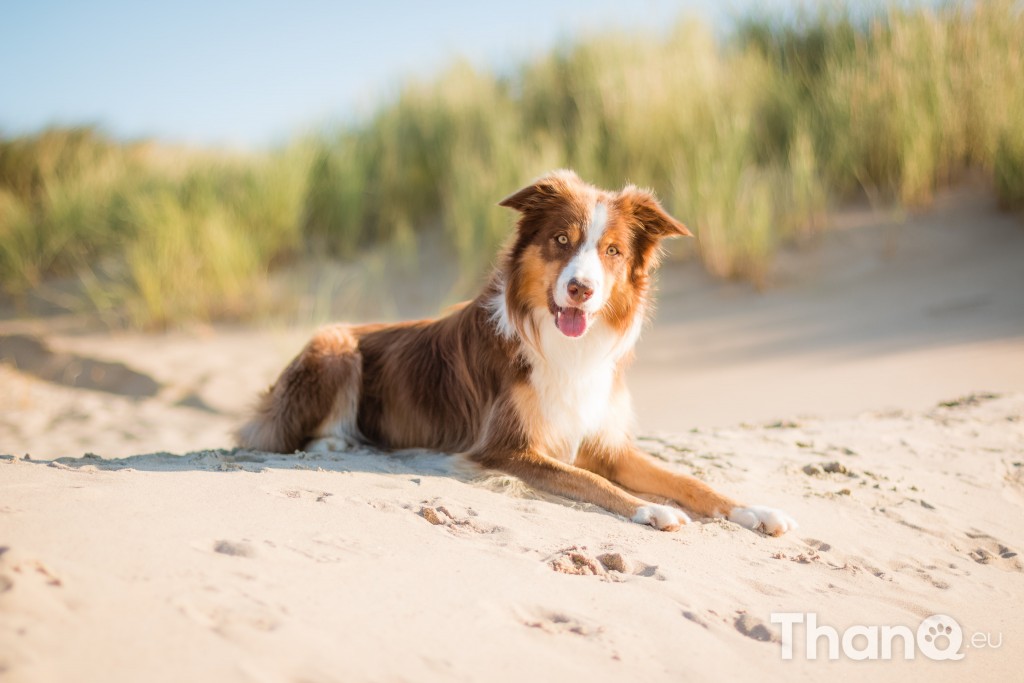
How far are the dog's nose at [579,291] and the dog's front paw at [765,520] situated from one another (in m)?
1.26

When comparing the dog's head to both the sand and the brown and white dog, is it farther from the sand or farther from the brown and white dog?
the sand

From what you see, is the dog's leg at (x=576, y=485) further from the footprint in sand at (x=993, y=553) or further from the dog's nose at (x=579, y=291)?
the footprint in sand at (x=993, y=553)

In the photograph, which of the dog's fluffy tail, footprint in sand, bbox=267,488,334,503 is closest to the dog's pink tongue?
footprint in sand, bbox=267,488,334,503

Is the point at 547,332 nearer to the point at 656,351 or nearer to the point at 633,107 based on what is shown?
the point at 656,351

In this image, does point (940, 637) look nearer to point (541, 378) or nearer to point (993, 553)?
point (993, 553)

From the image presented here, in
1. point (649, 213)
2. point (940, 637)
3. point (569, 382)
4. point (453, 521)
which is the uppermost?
point (649, 213)

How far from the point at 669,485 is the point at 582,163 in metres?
7.33

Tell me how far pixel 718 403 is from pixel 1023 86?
6.26 m

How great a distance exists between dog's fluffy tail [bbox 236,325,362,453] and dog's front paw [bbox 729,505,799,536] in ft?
8.20

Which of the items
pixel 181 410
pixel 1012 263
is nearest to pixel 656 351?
pixel 1012 263

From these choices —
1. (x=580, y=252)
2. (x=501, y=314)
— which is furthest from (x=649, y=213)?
(x=501, y=314)

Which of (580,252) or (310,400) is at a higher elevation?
(580,252)

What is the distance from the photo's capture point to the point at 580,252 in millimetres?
4355

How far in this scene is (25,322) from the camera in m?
11.2
